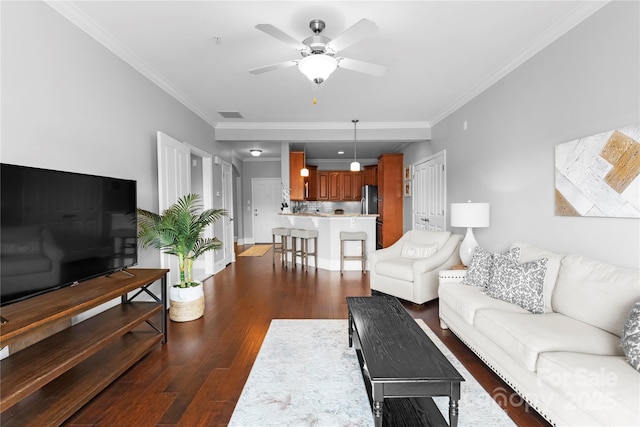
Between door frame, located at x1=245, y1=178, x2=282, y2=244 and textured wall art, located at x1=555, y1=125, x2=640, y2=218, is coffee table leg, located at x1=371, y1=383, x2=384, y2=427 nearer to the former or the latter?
textured wall art, located at x1=555, y1=125, x2=640, y2=218

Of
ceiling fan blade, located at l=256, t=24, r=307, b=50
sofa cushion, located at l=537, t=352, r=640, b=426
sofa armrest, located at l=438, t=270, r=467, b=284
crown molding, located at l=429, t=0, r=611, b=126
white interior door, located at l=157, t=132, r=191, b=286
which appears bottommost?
sofa cushion, located at l=537, t=352, r=640, b=426

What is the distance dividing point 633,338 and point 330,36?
2.86m

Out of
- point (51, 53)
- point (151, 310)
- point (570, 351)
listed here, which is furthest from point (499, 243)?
point (51, 53)

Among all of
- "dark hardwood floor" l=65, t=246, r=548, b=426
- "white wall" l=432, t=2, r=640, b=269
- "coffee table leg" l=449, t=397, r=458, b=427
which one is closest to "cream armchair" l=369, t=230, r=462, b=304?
"dark hardwood floor" l=65, t=246, r=548, b=426

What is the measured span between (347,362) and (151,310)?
1.67 metres

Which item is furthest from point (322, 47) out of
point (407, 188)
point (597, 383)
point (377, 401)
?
point (407, 188)

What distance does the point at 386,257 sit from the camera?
4.47 m

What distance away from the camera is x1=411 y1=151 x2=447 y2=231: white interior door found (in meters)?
5.24

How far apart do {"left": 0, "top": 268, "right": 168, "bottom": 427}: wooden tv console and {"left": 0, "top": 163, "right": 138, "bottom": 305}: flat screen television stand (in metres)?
0.14

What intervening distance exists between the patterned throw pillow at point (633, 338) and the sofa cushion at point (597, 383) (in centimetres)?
5

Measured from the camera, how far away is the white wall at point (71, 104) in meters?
1.97

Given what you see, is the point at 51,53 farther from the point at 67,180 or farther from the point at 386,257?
the point at 386,257

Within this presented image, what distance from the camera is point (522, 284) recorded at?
243cm

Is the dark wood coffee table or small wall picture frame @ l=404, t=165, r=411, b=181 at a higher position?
small wall picture frame @ l=404, t=165, r=411, b=181
